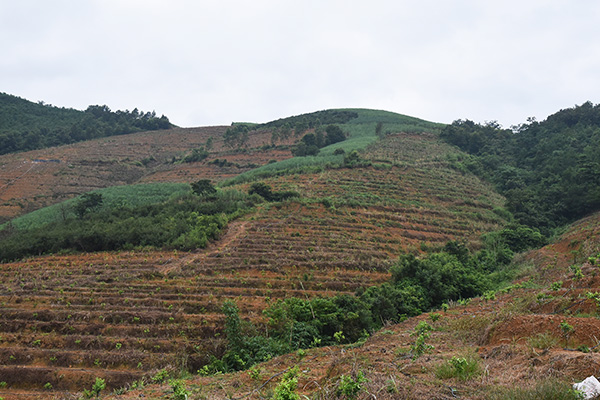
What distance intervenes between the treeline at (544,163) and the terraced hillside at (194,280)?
3.36m

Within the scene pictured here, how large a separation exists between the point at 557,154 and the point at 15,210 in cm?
5479

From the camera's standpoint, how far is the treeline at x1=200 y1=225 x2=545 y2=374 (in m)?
9.02

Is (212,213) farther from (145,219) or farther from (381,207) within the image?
(381,207)

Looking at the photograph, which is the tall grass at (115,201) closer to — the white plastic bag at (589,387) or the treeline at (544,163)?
the white plastic bag at (589,387)

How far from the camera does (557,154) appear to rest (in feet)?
116

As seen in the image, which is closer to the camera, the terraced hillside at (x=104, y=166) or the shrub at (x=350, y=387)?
the shrub at (x=350, y=387)

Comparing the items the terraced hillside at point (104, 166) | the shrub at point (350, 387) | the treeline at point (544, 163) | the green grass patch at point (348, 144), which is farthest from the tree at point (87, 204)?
the treeline at point (544, 163)

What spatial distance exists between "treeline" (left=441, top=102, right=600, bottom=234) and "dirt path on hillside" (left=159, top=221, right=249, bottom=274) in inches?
784

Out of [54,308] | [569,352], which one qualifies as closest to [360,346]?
[569,352]

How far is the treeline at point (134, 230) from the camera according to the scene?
1788 centimetres

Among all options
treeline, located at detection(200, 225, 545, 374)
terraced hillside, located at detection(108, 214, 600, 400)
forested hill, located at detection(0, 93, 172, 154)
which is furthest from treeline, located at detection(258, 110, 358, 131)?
terraced hillside, located at detection(108, 214, 600, 400)

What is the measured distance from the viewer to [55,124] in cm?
7438

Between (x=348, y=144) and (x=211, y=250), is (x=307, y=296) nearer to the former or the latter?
(x=211, y=250)

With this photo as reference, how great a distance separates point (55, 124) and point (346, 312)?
86.5 meters
